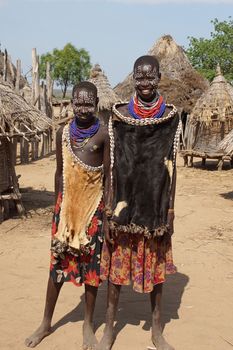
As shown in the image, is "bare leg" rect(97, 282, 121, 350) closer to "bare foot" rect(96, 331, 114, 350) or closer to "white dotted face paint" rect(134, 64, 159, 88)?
"bare foot" rect(96, 331, 114, 350)

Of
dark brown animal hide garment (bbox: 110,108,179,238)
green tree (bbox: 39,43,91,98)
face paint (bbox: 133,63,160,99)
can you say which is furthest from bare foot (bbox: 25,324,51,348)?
green tree (bbox: 39,43,91,98)

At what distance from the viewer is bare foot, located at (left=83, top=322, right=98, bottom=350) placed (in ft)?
9.85

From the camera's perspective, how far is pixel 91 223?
2.94 m

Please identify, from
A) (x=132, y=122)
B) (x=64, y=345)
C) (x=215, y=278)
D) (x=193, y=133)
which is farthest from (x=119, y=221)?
(x=193, y=133)

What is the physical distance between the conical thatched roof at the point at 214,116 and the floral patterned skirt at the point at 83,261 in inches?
388

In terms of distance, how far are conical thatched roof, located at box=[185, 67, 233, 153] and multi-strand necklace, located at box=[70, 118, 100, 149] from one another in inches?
389

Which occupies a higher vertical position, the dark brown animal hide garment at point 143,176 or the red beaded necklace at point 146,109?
the red beaded necklace at point 146,109

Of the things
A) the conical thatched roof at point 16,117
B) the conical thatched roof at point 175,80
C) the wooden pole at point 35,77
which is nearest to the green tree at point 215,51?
the conical thatched roof at point 175,80

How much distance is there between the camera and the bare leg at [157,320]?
9.82 ft

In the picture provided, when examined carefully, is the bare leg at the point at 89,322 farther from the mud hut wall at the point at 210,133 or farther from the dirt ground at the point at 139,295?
the mud hut wall at the point at 210,133

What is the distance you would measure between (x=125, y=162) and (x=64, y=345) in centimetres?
139

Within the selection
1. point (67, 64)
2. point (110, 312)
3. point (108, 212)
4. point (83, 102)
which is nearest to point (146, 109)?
point (83, 102)

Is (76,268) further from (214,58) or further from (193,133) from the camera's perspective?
(214,58)

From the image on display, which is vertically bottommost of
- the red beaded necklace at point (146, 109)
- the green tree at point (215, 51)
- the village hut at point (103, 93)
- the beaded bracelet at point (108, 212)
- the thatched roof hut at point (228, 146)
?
the beaded bracelet at point (108, 212)
